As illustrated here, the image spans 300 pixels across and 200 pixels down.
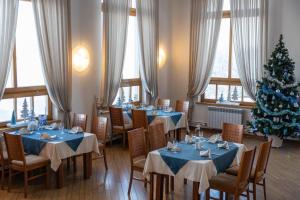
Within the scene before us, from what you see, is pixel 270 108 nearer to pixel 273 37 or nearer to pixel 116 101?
pixel 273 37

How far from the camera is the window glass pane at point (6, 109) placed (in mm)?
6652

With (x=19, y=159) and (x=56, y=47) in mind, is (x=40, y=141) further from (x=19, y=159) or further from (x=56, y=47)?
(x=56, y=47)

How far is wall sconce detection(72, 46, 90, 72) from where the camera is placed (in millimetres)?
7721

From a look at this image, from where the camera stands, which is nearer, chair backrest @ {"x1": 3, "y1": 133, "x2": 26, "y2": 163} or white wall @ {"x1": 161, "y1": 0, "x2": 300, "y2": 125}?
chair backrest @ {"x1": 3, "y1": 133, "x2": 26, "y2": 163}

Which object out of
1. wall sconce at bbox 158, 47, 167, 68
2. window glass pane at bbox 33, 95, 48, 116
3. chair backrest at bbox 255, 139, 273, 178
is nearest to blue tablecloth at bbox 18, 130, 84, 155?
window glass pane at bbox 33, 95, 48, 116

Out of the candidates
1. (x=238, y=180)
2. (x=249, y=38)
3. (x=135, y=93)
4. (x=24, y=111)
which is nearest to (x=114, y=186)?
(x=238, y=180)

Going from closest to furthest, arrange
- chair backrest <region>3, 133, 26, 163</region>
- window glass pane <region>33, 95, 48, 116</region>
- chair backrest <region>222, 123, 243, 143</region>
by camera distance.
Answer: chair backrest <region>3, 133, 26, 163</region> < chair backrest <region>222, 123, 243, 143</region> < window glass pane <region>33, 95, 48, 116</region>

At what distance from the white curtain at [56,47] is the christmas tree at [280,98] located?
4216mm

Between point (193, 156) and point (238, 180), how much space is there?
0.60 metres

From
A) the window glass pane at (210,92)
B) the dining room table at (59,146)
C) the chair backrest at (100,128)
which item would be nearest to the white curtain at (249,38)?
the window glass pane at (210,92)

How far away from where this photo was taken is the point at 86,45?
313 inches

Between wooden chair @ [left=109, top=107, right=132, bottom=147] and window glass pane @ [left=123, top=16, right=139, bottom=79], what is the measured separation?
133cm

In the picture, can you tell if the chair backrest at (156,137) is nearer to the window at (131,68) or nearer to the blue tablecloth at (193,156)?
the blue tablecloth at (193,156)

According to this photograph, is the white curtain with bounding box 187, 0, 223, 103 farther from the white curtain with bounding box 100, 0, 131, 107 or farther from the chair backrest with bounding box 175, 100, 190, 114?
the white curtain with bounding box 100, 0, 131, 107
